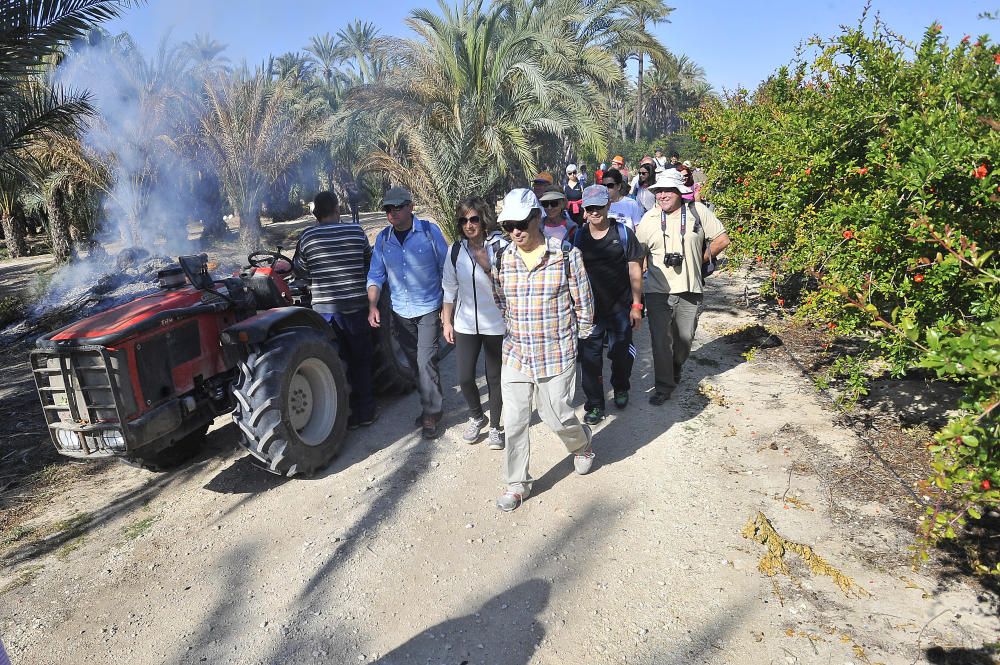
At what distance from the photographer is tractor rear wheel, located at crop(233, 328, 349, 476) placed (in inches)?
155

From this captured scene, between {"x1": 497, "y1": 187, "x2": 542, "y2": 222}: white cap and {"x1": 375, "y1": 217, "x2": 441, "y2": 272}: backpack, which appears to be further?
{"x1": 375, "y1": 217, "x2": 441, "y2": 272}: backpack

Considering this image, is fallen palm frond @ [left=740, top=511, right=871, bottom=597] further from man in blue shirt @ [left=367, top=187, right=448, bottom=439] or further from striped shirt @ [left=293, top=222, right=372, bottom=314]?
striped shirt @ [left=293, top=222, right=372, bottom=314]

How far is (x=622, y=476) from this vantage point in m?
4.10

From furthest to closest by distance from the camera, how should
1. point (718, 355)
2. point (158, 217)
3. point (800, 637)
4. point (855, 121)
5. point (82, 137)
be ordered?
1. point (158, 217)
2. point (82, 137)
3. point (718, 355)
4. point (855, 121)
5. point (800, 637)

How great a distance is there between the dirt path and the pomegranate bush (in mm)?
538

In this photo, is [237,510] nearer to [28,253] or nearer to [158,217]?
[158,217]

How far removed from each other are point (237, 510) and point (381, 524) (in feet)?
3.35

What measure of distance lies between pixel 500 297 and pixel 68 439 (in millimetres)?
2672

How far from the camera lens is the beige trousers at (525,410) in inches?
145

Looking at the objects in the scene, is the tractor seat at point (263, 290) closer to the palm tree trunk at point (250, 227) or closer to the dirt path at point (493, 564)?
the dirt path at point (493, 564)

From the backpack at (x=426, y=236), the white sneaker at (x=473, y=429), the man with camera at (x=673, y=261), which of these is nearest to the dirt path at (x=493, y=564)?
the white sneaker at (x=473, y=429)

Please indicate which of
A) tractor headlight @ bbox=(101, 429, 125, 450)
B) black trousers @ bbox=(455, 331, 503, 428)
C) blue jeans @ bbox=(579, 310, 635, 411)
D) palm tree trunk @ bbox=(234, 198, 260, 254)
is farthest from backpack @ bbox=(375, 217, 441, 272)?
palm tree trunk @ bbox=(234, 198, 260, 254)

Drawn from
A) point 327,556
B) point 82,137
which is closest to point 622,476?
point 327,556

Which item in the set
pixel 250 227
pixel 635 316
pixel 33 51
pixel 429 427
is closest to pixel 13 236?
pixel 250 227
